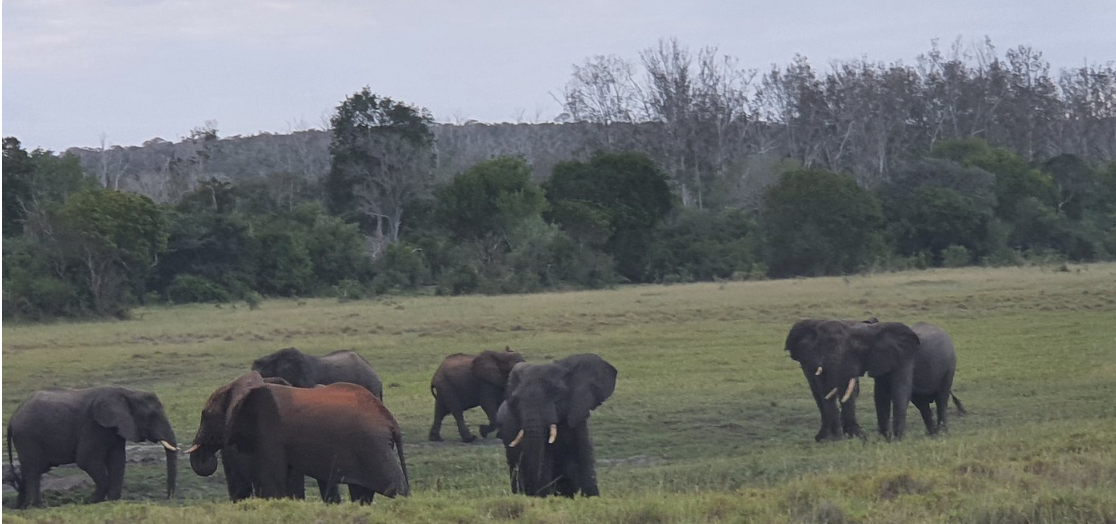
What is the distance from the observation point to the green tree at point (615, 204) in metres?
49.7

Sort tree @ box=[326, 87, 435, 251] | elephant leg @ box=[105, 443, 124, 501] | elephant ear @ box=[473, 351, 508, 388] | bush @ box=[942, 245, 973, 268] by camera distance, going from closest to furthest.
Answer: elephant leg @ box=[105, 443, 124, 501]
elephant ear @ box=[473, 351, 508, 388]
bush @ box=[942, 245, 973, 268]
tree @ box=[326, 87, 435, 251]

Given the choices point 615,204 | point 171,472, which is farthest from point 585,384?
point 615,204

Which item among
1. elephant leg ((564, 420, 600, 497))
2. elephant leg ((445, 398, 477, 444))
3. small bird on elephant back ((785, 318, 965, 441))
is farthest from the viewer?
elephant leg ((445, 398, 477, 444))

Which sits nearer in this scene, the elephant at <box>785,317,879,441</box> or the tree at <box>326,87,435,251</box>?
the elephant at <box>785,317,879,441</box>

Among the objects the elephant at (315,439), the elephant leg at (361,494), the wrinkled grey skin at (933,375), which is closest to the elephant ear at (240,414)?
the elephant at (315,439)

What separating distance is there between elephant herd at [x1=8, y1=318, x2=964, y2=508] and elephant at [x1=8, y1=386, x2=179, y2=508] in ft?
0.04

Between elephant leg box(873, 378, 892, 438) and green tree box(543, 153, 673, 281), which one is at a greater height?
green tree box(543, 153, 673, 281)

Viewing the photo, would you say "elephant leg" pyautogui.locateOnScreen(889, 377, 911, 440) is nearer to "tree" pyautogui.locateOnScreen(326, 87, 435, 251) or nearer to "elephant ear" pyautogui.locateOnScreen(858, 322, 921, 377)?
"elephant ear" pyautogui.locateOnScreen(858, 322, 921, 377)

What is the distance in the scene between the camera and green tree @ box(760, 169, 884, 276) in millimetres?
49844

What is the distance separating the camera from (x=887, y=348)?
15.3 meters

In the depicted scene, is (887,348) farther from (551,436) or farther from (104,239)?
(104,239)

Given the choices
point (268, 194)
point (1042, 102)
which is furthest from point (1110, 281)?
point (1042, 102)

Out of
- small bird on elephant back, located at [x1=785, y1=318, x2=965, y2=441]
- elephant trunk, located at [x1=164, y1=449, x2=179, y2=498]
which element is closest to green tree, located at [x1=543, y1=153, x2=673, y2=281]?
small bird on elephant back, located at [x1=785, y1=318, x2=965, y2=441]

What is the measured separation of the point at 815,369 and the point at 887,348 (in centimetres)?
102
